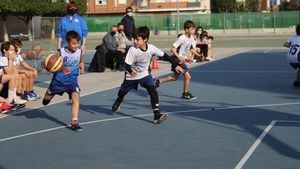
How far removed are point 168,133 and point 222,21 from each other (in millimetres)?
57870

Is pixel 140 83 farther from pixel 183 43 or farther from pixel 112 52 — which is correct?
pixel 112 52

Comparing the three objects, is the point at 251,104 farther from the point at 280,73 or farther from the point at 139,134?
the point at 280,73

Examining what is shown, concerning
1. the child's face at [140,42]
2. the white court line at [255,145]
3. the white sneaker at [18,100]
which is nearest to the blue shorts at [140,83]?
the child's face at [140,42]

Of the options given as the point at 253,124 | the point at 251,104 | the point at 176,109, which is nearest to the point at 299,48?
the point at 251,104

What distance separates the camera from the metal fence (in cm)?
6234

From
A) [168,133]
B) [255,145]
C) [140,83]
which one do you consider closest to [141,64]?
[140,83]

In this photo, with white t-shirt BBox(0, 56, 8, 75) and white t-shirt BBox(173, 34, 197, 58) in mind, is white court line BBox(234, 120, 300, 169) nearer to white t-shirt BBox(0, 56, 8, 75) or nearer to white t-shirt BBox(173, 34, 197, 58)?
white t-shirt BBox(173, 34, 197, 58)

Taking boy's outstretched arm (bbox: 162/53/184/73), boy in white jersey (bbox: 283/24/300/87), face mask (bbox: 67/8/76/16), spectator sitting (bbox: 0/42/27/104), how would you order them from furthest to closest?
boy in white jersey (bbox: 283/24/300/87) < face mask (bbox: 67/8/76/16) < spectator sitting (bbox: 0/42/27/104) < boy's outstretched arm (bbox: 162/53/184/73)

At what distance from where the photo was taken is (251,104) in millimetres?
10641

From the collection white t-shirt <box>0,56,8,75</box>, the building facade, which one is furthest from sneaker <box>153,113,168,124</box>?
the building facade

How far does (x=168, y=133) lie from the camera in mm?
8172

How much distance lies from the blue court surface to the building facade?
63.0 meters

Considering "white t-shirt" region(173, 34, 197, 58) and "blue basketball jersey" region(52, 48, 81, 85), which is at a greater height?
"white t-shirt" region(173, 34, 197, 58)

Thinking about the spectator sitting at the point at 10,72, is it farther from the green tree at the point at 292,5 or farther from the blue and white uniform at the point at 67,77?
the green tree at the point at 292,5
